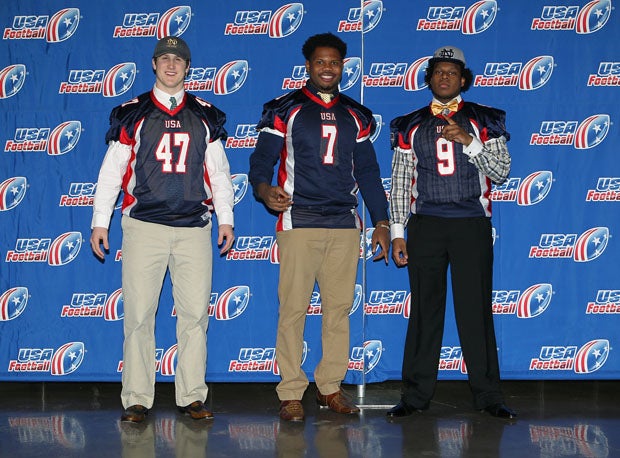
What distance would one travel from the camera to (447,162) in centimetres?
390

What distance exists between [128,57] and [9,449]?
7.46 feet

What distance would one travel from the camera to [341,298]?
3975mm

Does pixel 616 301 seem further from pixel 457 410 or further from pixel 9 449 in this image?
pixel 9 449

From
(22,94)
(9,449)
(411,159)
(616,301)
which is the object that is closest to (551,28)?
(411,159)

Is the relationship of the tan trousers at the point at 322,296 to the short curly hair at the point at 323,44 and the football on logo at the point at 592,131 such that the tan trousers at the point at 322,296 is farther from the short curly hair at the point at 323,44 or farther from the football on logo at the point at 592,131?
the football on logo at the point at 592,131

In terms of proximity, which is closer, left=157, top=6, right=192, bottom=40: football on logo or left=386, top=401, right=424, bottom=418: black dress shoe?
left=386, top=401, right=424, bottom=418: black dress shoe

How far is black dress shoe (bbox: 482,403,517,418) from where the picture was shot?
12.5 feet

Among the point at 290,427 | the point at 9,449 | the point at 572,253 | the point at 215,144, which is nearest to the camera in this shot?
the point at 9,449

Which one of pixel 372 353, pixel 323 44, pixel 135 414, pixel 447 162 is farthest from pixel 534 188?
pixel 135 414

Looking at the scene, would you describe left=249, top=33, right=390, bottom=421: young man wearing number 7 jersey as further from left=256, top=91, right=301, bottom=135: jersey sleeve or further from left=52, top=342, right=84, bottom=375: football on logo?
left=52, top=342, right=84, bottom=375: football on logo

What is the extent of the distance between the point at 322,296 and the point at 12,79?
2.20 metres

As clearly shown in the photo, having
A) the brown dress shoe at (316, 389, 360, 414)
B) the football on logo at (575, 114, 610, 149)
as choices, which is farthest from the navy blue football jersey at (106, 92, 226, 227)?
the football on logo at (575, 114, 610, 149)

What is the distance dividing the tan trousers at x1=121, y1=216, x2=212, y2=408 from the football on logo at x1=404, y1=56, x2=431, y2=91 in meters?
1.50

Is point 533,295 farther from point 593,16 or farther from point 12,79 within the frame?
point 12,79
